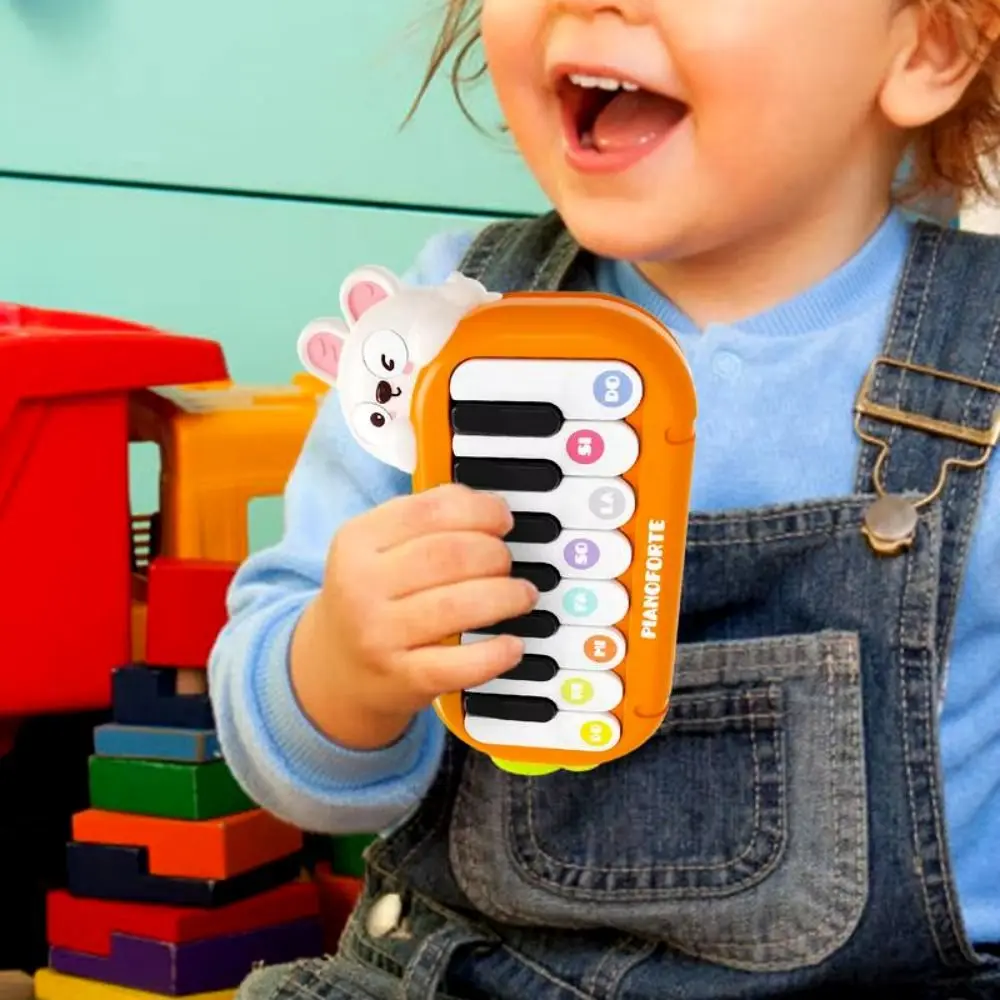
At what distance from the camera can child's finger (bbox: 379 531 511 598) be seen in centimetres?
43

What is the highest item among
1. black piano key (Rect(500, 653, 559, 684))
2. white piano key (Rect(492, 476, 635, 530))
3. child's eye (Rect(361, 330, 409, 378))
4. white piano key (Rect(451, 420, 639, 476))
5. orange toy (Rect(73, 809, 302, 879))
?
child's eye (Rect(361, 330, 409, 378))

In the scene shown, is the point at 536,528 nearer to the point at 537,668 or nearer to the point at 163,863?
the point at 537,668

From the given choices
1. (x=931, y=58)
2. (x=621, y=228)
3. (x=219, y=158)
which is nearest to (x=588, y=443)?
(x=621, y=228)

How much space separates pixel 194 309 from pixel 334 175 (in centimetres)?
12

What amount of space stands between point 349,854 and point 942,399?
397 mm

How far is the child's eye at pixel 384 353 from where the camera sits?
42cm

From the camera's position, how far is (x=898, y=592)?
53 cm

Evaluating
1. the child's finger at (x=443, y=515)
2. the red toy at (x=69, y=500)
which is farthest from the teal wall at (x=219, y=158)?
the child's finger at (x=443, y=515)

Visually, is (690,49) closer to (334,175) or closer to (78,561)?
(78,561)

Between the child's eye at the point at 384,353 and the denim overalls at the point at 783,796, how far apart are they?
0.15 metres

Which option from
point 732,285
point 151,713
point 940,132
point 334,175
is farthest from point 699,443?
point 334,175

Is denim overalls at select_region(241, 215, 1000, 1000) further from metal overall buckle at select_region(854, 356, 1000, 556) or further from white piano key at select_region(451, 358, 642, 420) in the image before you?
white piano key at select_region(451, 358, 642, 420)

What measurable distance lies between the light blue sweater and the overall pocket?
54 mm

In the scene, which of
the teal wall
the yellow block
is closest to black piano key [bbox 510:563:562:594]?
the yellow block
